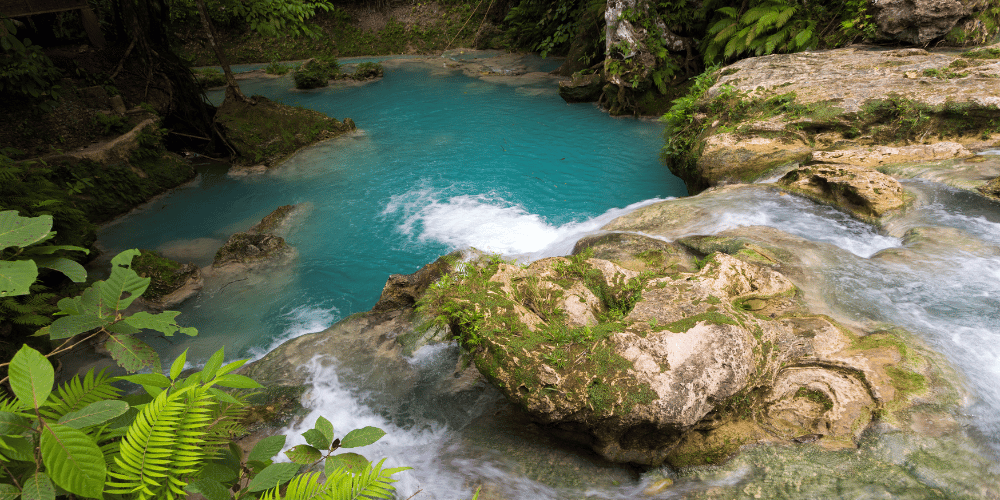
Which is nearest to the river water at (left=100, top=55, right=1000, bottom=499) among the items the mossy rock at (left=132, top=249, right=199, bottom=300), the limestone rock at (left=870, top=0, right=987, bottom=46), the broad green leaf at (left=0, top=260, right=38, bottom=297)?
the mossy rock at (left=132, top=249, right=199, bottom=300)

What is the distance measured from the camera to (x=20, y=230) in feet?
4.91

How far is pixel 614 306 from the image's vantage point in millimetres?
3951

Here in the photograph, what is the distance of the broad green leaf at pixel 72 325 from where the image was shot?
4.92 feet

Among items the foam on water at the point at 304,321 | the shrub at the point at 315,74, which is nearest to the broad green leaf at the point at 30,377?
the foam on water at the point at 304,321

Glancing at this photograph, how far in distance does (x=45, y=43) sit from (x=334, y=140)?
688 cm

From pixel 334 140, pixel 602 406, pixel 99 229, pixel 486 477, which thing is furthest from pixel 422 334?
pixel 334 140

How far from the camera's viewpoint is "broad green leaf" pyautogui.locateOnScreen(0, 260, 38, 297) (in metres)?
1.40

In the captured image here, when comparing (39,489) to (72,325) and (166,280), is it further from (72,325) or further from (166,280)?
(166,280)

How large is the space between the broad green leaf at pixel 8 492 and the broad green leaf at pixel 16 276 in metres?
0.55

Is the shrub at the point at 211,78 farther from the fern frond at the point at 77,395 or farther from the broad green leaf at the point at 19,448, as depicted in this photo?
the broad green leaf at the point at 19,448

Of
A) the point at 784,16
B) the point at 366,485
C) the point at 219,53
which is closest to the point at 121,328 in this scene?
the point at 366,485

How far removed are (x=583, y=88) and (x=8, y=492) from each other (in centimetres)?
1419

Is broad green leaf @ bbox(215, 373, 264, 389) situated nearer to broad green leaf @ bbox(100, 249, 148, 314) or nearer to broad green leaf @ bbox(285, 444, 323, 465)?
broad green leaf @ bbox(285, 444, 323, 465)

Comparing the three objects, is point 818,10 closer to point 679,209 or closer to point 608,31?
point 608,31
